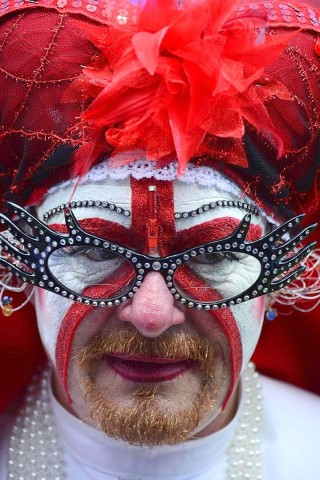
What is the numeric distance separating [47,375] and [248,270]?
0.63m

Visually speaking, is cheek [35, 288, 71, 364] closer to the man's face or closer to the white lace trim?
the man's face

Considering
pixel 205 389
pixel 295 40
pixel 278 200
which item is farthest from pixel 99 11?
pixel 205 389

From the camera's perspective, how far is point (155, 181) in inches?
51.4

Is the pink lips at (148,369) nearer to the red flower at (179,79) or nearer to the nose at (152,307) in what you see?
the nose at (152,307)

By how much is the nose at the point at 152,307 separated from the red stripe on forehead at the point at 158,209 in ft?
0.19

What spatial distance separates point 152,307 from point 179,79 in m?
0.39

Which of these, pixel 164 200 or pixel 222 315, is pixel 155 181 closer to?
pixel 164 200

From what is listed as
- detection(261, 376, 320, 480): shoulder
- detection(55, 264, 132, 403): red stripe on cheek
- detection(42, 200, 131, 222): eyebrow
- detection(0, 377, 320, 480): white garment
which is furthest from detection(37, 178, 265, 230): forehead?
detection(261, 376, 320, 480): shoulder

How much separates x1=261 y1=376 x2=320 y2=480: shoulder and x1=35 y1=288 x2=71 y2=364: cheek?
568 millimetres

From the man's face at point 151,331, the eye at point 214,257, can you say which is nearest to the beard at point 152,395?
the man's face at point 151,331

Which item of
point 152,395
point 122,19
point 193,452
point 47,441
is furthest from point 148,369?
point 122,19

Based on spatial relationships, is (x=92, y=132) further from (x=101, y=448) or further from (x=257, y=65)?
(x=101, y=448)

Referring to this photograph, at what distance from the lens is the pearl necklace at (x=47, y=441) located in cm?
166

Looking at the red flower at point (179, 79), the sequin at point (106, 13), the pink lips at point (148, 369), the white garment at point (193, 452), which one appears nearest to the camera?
the red flower at point (179, 79)
